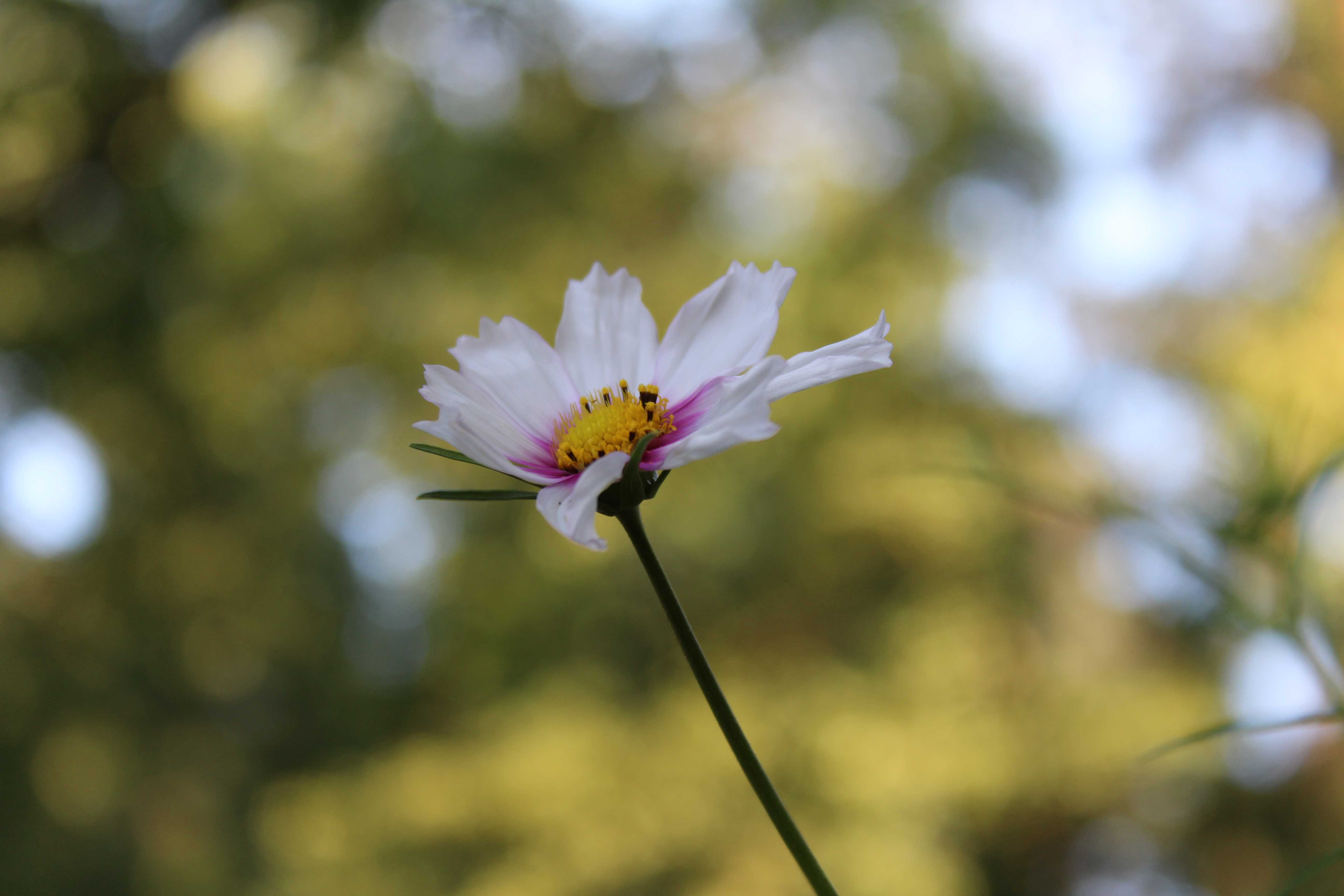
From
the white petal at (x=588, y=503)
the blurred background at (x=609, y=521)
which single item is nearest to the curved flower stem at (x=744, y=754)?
the white petal at (x=588, y=503)

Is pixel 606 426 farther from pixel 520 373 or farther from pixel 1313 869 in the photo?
pixel 1313 869

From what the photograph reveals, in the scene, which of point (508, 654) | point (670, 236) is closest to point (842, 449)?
point (670, 236)

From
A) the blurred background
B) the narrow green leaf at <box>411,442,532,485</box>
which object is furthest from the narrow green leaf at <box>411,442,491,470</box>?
the blurred background

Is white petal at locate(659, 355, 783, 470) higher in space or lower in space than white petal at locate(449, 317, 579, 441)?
lower

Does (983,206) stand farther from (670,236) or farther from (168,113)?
(168,113)

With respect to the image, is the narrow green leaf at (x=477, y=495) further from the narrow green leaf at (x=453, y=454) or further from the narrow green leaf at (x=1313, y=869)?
the narrow green leaf at (x=1313, y=869)

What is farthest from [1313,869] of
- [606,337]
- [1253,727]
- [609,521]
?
[609,521]

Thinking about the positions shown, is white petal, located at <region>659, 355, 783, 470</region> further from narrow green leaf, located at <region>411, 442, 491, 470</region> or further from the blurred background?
the blurred background
